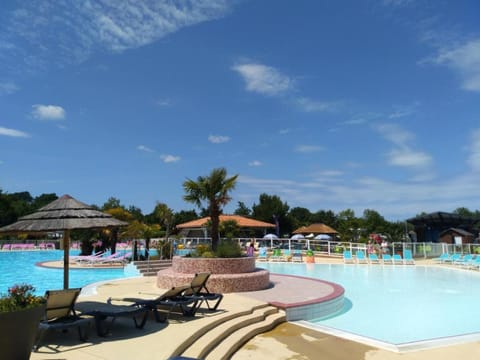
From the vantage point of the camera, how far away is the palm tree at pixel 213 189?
1417cm

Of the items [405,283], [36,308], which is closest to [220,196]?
[405,283]

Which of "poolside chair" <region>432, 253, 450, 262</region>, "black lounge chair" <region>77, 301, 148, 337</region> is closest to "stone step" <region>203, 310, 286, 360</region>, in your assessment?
"black lounge chair" <region>77, 301, 148, 337</region>

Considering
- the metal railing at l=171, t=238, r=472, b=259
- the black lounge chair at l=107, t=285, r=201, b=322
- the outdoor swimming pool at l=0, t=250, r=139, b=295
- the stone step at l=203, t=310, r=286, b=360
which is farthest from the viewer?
the metal railing at l=171, t=238, r=472, b=259

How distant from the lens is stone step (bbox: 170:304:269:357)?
206 inches

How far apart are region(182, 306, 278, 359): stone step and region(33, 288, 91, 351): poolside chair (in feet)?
5.30

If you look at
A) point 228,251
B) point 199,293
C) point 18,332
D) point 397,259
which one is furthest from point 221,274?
point 397,259

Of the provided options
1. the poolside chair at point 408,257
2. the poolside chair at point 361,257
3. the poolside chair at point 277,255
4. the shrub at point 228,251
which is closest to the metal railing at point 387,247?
the poolside chair at point 408,257

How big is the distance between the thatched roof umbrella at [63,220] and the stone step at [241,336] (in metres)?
2.87

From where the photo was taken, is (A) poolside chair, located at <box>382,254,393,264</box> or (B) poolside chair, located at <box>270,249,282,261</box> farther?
(B) poolside chair, located at <box>270,249,282,261</box>

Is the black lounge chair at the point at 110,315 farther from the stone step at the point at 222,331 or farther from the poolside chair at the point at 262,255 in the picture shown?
the poolside chair at the point at 262,255

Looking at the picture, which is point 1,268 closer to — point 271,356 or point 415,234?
point 271,356

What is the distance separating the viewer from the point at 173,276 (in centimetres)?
1055

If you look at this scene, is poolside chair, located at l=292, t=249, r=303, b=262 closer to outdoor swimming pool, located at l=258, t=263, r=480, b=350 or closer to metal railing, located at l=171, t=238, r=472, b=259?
metal railing, located at l=171, t=238, r=472, b=259

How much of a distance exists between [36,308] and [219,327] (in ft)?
10.5
